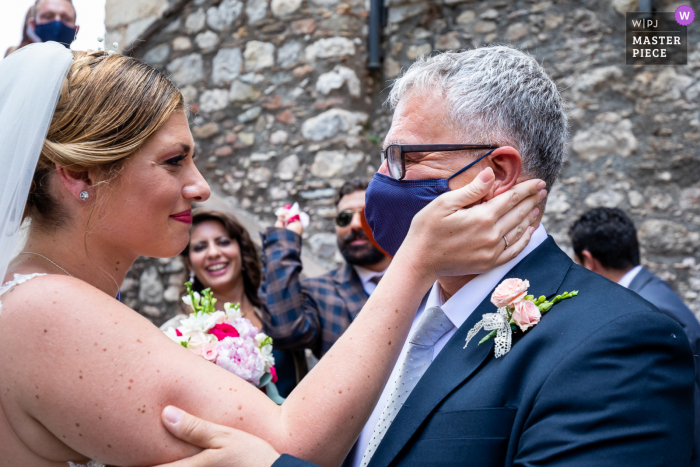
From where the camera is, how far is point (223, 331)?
7.52 ft

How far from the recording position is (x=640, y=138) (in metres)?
4.41

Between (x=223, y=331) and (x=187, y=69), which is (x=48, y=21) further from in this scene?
(x=223, y=331)

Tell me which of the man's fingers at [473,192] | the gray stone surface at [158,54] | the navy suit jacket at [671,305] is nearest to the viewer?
the man's fingers at [473,192]

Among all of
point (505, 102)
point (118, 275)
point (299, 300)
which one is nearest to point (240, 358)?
point (118, 275)

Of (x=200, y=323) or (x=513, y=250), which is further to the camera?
(x=200, y=323)

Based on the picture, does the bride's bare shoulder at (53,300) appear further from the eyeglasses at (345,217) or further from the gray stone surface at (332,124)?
the gray stone surface at (332,124)

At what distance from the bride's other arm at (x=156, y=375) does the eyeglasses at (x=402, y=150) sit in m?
0.27

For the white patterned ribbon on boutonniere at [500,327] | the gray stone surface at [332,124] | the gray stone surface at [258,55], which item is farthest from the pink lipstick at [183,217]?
the gray stone surface at [258,55]

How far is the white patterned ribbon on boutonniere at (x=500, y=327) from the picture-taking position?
58.1 inches

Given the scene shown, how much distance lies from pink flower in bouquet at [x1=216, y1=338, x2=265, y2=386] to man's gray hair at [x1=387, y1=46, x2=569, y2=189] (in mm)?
1158

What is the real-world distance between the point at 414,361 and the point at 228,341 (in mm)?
794

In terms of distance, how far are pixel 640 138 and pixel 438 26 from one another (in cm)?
205

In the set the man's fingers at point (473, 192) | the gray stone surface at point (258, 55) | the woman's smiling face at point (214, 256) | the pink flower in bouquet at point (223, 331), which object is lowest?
the woman's smiling face at point (214, 256)

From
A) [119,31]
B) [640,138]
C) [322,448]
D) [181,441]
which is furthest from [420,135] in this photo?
[119,31]
